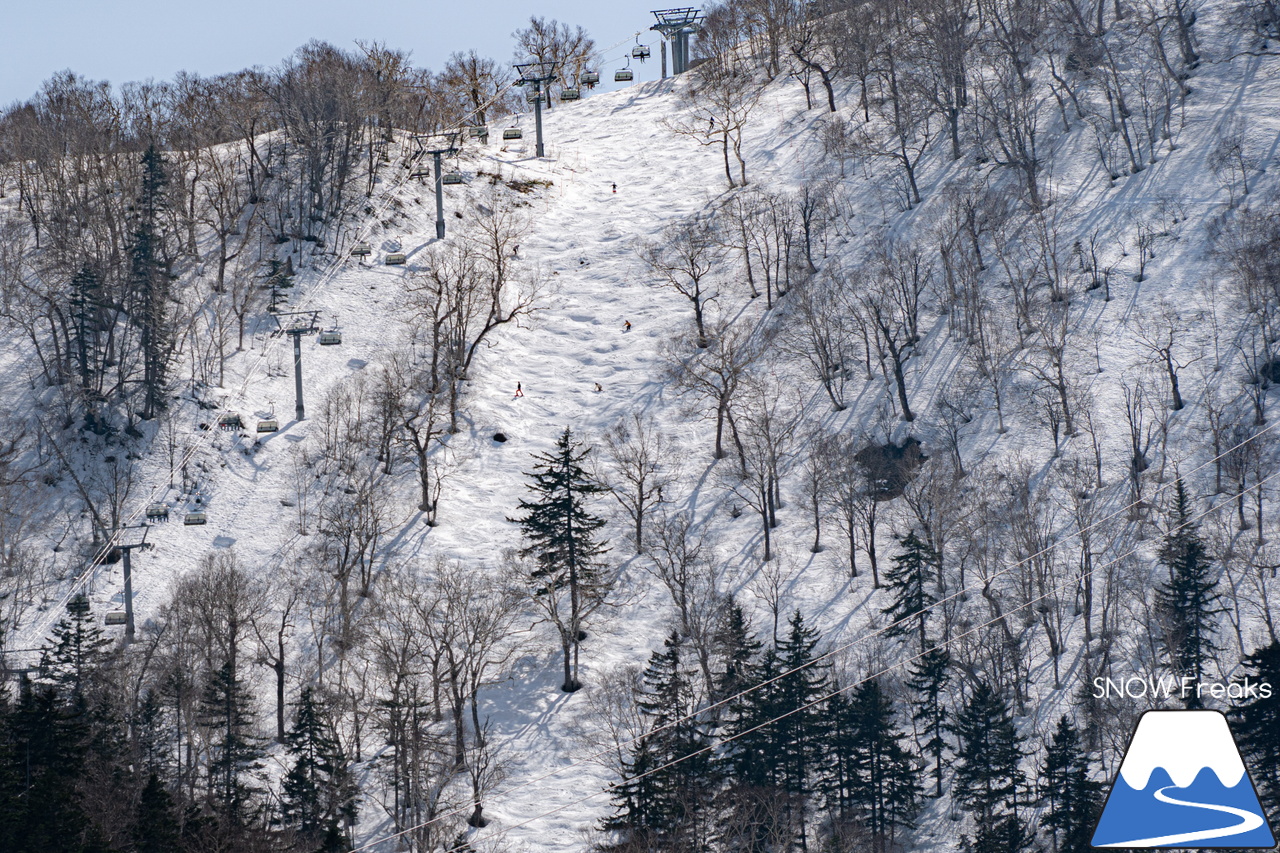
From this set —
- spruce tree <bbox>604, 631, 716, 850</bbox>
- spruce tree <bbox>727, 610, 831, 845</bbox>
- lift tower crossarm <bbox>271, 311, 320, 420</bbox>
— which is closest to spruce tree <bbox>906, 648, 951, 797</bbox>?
spruce tree <bbox>727, 610, 831, 845</bbox>

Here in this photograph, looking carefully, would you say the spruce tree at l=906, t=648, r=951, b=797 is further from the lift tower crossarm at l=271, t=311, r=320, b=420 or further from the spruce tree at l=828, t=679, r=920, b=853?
the lift tower crossarm at l=271, t=311, r=320, b=420

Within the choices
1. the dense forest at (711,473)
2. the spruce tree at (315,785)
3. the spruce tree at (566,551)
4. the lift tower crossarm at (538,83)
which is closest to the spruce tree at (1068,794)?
the dense forest at (711,473)

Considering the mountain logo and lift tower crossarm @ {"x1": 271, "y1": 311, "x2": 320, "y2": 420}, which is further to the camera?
lift tower crossarm @ {"x1": 271, "y1": 311, "x2": 320, "y2": 420}

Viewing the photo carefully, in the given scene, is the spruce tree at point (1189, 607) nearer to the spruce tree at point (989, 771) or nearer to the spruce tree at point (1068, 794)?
the spruce tree at point (1068, 794)

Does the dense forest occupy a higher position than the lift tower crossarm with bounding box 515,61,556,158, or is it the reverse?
the lift tower crossarm with bounding box 515,61,556,158

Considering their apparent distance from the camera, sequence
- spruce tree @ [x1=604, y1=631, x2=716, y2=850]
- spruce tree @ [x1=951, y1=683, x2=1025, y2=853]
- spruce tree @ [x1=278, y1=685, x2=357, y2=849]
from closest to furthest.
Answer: spruce tree @ [x1=604, y1=631, x2=716, y2=850] < spruce tree @ [x1=951, y1=683, x2=1025, y2=853] < spruce tree @ [x1=278, y1=685, x2=357, y2=849]

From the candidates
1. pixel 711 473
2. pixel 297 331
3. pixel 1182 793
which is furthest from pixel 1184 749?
pixel 297 331
